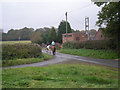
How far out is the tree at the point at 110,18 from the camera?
15.0 metres

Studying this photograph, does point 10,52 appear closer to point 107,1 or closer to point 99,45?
point 107,1

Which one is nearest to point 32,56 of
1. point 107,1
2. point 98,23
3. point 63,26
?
point 98,23

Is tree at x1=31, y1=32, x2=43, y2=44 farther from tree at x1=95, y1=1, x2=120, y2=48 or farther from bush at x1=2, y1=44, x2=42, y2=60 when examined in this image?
tree at x1=95, y1=1, x2=120, y2=48

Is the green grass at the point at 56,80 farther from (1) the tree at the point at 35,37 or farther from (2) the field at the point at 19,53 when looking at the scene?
(1) the tree at the point at 35,37

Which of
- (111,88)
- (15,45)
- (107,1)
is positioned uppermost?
(107,1)

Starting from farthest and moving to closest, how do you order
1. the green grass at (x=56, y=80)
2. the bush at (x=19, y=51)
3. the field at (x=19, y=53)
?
the bush at (x=19, y=51) → the field at (x=19, y=53) → the green grass at (x=56, y=80)

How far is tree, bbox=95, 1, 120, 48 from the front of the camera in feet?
49.3

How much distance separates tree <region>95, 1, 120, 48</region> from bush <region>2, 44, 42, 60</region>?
7761 millimetres

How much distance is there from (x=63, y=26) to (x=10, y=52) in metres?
23.4

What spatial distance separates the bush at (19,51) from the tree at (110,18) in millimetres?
7761

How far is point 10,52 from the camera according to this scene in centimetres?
1425

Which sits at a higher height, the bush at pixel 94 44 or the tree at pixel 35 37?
the tree at pixel 35 37

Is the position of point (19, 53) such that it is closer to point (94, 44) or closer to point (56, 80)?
point (56, 80)

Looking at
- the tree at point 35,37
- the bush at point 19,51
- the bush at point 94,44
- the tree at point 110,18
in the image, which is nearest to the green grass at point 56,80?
the bush at point 19,51
